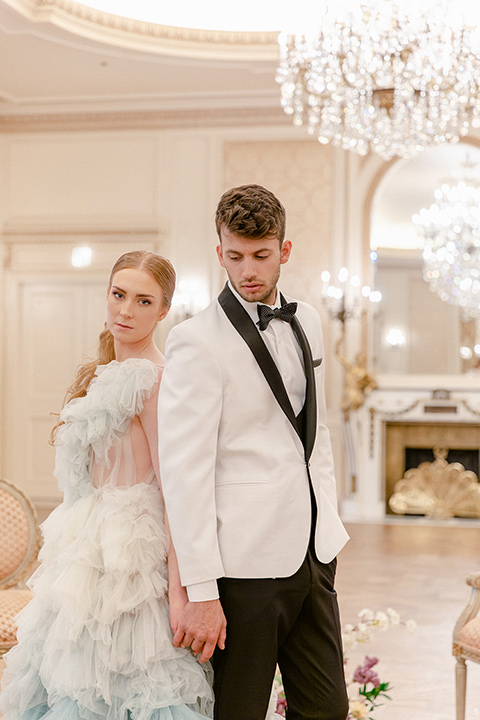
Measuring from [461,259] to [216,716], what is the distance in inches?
263

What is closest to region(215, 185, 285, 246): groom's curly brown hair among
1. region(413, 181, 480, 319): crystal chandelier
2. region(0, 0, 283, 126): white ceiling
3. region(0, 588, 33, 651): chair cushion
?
region(0, 588, 33, 651): chair cushion

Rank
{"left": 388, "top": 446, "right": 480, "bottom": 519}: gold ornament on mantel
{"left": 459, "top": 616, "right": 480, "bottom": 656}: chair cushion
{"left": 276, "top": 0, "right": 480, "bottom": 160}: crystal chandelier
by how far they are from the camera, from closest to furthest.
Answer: {"left": 459, "top": 616, "right": 480, "bottom": 656}: chair cushion, {"left": 276, "top": 0, "right": 480, "bottom": 160}: crystal chandelier, {"left": 388, "top": 446, "right": 480, "bottom": 519}: gold ornament on mantel

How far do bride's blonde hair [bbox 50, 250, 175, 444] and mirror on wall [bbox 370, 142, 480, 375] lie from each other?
6.42m

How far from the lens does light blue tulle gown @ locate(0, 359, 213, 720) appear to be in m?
1.76

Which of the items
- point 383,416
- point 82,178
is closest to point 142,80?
point 82,178

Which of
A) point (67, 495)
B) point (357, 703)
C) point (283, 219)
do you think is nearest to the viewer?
point (283, 219)

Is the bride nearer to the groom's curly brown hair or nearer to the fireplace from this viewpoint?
the groom's curly brown hair

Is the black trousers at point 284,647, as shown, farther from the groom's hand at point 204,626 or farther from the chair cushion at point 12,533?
the chair cushion at point 12,533

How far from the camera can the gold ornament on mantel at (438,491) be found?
7.97 m

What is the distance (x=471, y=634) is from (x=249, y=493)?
1542 mm

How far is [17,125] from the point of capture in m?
8.77

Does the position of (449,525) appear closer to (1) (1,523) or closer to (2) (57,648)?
(1) (1,523)

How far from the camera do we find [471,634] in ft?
9.47

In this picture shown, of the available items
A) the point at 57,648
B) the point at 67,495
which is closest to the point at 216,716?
the point at 57,648
